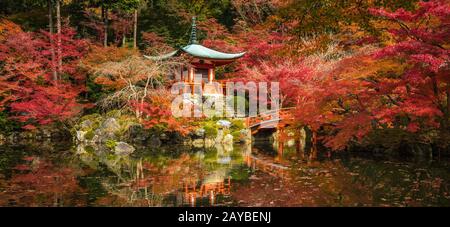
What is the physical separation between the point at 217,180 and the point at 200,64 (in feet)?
46.3

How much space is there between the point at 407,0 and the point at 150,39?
73.2 feet

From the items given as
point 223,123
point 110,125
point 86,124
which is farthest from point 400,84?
point 86,124

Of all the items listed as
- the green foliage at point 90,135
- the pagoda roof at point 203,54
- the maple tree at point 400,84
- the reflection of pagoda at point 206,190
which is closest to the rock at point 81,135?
the green foliage at point 90,135

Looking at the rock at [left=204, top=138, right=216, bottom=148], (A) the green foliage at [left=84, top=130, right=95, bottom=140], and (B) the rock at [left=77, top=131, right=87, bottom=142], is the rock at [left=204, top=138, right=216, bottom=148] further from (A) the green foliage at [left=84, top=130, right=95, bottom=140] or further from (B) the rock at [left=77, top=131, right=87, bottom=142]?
(B) the rock at [left=77, top=131, right=87, bottom=142]

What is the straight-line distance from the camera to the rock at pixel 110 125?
1755 centimetres

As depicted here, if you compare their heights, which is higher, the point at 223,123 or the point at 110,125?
the point at 223,123

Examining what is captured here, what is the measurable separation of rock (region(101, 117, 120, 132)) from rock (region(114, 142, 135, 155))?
1.62m

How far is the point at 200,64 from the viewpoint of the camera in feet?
74.9

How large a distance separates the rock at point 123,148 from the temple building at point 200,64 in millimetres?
6512

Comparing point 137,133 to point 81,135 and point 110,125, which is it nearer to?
point 110,125

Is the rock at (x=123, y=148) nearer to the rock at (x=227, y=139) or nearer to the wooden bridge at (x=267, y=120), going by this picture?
the rock at (x=227, y=139)

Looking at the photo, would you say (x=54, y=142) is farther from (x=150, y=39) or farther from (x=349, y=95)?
(x=349, y=95)

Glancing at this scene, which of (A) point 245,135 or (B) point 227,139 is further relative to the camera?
(A) point 245,135
